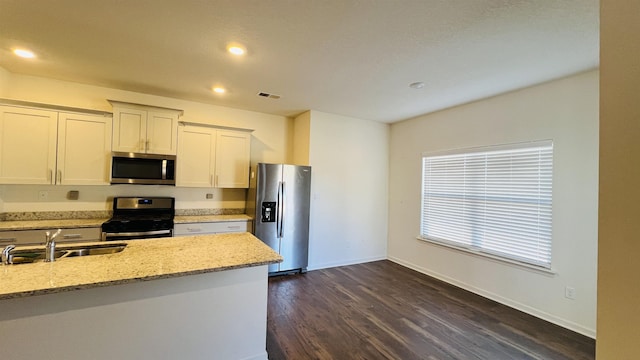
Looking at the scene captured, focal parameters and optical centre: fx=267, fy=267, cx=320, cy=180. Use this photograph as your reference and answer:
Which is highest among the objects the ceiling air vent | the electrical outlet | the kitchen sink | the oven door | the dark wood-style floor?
the ceiling air vent

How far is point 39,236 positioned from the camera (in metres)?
2.83

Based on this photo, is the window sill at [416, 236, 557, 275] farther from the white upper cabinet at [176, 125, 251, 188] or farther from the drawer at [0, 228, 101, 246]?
the drawer at [0, 228, 101, 246]

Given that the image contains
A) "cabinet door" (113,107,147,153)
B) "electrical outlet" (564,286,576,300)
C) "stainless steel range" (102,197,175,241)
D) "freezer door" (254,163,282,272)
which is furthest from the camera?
"freezer door" (254,163,282,272)

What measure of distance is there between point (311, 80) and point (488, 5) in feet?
5.87

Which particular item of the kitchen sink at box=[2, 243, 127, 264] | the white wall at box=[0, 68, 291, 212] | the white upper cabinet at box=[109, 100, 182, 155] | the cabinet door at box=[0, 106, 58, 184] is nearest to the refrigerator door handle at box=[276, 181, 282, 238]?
the white wall at box=[0, 68, 291, 212]

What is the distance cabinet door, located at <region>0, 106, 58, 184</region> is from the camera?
9.41ft

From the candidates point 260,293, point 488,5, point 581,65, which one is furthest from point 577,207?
point 260,293

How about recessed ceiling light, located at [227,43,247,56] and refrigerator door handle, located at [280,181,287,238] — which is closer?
recessed ceiling light, located at [227,43,247,56]

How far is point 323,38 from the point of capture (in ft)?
7.16

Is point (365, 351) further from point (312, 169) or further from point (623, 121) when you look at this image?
point (312, 169)

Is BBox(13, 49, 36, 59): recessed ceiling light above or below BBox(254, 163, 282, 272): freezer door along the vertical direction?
above

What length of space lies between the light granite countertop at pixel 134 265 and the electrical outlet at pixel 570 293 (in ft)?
9.85

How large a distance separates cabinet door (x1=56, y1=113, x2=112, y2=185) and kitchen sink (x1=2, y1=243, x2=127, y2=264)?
1.56 meters

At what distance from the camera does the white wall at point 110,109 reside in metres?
3.16
